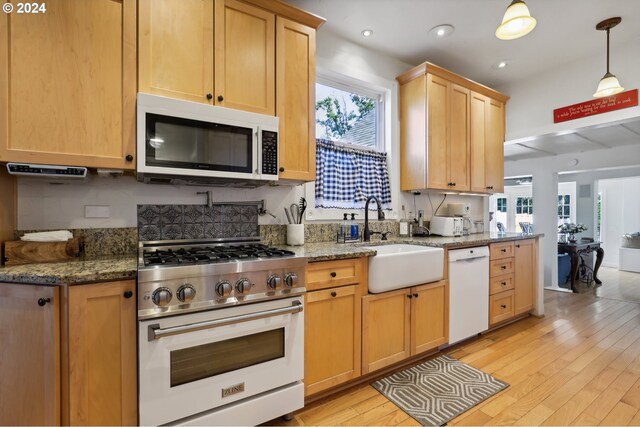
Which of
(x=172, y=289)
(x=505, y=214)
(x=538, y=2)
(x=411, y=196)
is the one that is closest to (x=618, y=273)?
(x=505, y=214)

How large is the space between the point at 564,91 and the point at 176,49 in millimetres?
3849

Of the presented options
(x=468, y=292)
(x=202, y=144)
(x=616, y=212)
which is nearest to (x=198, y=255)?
(x=202, y=144)

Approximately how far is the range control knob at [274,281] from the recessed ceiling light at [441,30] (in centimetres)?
253

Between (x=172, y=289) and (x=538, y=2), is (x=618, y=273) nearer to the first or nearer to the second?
(x=538, y=2)

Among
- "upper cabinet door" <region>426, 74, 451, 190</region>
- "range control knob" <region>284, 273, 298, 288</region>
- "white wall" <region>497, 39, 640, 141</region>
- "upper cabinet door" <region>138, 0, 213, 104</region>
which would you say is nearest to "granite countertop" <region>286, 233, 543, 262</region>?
"range control knob" <region>284, 273, 298, 288</region>

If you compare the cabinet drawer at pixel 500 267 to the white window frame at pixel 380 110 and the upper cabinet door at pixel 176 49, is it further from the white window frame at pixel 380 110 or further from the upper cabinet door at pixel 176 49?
the upper cabinet door at pixel 176 49

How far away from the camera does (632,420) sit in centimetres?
169

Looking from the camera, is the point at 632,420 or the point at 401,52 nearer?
the point at 632,420

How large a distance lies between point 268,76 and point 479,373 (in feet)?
8.42

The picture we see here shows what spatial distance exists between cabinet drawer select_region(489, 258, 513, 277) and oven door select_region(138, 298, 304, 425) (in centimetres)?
211

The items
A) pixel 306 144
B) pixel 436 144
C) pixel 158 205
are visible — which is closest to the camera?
pixel 158 205

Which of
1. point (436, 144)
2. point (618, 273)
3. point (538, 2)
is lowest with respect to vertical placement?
point (618, 273)

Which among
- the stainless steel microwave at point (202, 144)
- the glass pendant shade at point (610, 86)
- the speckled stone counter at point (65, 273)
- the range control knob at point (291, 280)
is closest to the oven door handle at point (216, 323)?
the range control knob at point (291, 280)

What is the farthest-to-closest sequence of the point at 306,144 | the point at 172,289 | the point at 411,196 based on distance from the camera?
1. the point at 411,196
2. the point at 306,144
3. the point at 172,289
